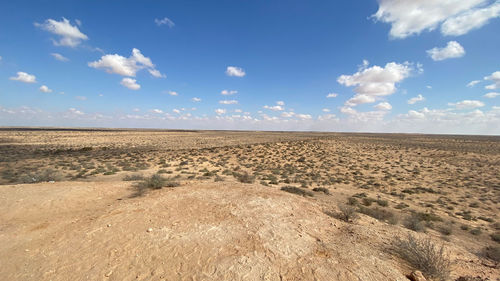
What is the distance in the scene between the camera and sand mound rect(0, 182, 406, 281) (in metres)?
4.09

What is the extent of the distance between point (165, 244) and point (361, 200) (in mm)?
10234

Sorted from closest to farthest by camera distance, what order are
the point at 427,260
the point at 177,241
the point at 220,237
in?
the point at 427,260
the point at 177,241
the point at 220,237

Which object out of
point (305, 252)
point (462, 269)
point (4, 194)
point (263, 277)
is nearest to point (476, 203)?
point (462, 269)

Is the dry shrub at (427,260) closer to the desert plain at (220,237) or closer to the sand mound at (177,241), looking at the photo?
the desert plain at (220,237)

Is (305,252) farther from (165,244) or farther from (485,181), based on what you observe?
(485,181)

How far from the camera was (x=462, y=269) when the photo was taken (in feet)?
15.2

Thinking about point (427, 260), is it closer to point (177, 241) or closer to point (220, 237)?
point (220, 237)

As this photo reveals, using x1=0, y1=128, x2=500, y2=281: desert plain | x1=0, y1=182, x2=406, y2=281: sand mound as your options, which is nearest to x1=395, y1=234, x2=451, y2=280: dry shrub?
x1=0, y1=128, x2=500, y2=281: desert plain

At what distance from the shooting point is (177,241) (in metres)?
5.05

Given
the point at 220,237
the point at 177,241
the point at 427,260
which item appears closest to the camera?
the point at 427,260

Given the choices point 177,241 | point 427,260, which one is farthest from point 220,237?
point 427,260

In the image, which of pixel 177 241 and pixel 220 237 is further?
pixel 220 237

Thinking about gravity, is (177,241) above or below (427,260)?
below

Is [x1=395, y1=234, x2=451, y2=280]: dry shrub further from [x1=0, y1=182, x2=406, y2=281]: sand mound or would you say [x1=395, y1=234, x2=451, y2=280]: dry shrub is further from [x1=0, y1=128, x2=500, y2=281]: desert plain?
[x1=0, y1=182, x2=406, y2=281]: sand mound
